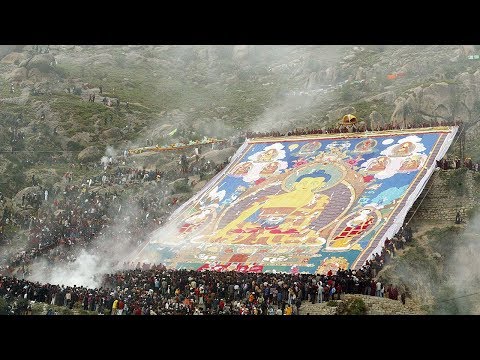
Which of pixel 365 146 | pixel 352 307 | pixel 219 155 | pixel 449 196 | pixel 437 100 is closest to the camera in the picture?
pixel 352 307

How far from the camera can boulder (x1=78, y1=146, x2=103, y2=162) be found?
4625 cm

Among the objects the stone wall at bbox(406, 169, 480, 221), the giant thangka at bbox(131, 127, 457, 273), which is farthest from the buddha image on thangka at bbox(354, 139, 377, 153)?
the stone wall at bbox(406, 169, 480, 221)

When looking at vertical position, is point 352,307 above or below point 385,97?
below

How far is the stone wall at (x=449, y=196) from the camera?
32125mm

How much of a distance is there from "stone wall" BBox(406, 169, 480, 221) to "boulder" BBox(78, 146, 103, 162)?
820 inches

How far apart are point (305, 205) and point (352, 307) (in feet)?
31.0

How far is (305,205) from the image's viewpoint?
35562mm

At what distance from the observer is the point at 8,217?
3978cm

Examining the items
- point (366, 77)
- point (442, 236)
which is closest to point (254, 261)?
point (442, 236)

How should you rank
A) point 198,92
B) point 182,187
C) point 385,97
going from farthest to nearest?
point 198,92 → point 385,97 → point 182,187

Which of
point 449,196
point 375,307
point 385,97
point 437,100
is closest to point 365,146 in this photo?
point 437,100

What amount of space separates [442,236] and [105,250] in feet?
50.2

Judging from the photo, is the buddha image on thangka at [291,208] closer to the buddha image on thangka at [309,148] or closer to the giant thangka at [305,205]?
the giant thangka at [305,205]

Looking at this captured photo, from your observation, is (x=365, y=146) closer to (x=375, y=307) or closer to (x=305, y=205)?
(x=305, y=205)
